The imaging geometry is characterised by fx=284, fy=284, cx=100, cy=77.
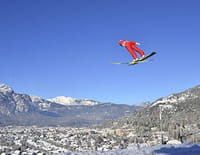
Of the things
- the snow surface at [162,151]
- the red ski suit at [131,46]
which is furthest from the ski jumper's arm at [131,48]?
the snow surface at [162,151]

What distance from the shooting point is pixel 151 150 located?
2239 cm

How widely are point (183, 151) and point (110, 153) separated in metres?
5.60

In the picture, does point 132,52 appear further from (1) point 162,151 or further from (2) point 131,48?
(1) point 162,151

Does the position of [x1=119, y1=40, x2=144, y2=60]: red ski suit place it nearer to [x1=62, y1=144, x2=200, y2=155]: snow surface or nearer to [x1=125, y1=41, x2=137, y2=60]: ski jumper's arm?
[x1=125, y1=41, x2=137, y2=60]: ski jumper's arm

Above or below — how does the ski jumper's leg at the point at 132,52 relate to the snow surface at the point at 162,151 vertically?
above

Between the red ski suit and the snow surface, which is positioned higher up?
the red ski suit

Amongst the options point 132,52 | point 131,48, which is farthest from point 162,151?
point 131,48

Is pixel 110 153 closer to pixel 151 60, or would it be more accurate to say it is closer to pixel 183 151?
pixel 183 151

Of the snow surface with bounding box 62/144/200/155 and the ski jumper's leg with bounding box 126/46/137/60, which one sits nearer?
the ski jumper's leg with bounding box 126/46/137/60

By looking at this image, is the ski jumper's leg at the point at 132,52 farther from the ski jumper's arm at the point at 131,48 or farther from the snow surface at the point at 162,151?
the snow surface at the point at 162,151

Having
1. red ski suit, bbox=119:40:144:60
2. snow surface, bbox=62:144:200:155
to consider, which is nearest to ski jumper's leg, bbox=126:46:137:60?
red ski suit, bbox=119:40:144:60

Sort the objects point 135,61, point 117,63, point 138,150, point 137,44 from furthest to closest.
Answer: point 138,150
point 117,63
point 135,61
point 137,44

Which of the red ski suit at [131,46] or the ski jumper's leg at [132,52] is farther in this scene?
the ski jumper's leg at [132,52]

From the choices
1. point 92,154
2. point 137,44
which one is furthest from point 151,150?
point 137,44
